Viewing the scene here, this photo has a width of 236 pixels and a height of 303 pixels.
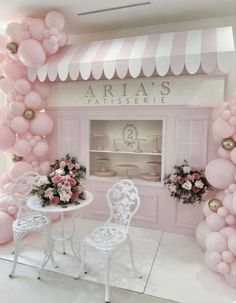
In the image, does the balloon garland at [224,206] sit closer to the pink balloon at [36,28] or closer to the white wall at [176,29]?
the white wall at [176,29]

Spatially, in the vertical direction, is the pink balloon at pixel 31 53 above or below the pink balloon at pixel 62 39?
below

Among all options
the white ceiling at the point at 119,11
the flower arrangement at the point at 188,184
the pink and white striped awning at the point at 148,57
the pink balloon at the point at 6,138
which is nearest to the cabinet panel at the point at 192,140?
the flower arrangement at the point at 188,184

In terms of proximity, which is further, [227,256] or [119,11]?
[119,11]

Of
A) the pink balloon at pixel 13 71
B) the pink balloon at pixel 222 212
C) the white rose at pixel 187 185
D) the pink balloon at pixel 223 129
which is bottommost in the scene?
the pink balloon at pixel 222 212

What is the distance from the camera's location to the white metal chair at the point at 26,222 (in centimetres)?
253

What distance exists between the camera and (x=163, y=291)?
229 cm

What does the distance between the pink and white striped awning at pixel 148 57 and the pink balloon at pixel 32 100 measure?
213 millimetres

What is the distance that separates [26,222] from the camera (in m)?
2.69

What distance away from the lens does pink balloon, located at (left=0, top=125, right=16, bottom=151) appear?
11.1 ft

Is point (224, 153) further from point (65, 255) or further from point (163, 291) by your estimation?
point (65, 255)

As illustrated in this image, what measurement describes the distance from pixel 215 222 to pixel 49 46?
300 centimetres

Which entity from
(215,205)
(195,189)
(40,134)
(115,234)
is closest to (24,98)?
(40,134)

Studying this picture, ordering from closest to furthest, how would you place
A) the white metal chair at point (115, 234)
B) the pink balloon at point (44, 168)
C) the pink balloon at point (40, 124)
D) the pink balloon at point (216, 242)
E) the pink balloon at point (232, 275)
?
the white metal chair at point (115, 234)
the pink balloon at point (232, 275)
the pink balloon at point (216, 242)
the pink balloon at point (40, 124)
the pink balloon at point (44, 168)

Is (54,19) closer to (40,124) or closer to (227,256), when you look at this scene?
(40,124)
